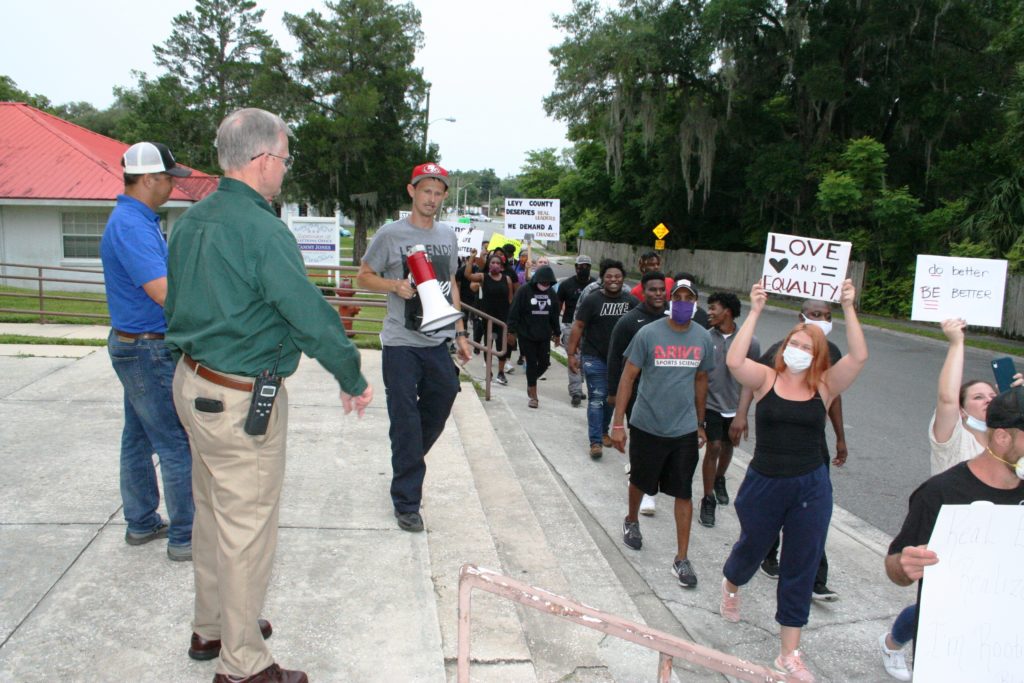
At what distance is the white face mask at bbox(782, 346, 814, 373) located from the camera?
3.79m

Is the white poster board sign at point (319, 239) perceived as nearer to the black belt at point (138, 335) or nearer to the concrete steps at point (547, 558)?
the concrete steps at point (547, 558)

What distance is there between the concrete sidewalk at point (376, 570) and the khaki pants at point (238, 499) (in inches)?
14.2

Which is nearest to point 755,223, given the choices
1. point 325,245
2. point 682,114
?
point 682,114

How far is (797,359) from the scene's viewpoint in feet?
12.5

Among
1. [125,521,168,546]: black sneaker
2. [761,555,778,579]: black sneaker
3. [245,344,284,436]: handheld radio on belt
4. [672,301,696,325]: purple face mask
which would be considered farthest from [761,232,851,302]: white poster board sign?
[125,521,168,546]: black sneaker

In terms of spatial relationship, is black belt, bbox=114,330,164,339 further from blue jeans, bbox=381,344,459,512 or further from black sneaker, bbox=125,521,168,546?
blue jeans, bbox=381,344,459,512

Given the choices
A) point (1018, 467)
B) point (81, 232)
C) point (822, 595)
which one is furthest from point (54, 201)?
point (1018, 467)

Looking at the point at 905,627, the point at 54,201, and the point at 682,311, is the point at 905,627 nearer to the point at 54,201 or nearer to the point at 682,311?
the point at 682,311

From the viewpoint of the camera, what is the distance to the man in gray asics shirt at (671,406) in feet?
16.3

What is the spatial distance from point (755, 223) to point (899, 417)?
83.5 feet

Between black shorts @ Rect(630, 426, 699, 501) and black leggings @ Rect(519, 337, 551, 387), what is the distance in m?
4.40

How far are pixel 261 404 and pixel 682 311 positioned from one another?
3.14 m

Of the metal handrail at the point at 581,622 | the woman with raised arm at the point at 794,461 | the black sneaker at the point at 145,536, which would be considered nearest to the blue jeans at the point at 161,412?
the black sneaker at the point at 145,536

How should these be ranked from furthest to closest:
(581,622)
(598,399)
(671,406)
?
(598,399) → (671,406) → (581,622)
